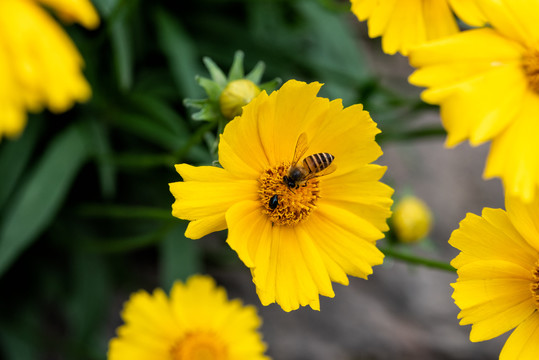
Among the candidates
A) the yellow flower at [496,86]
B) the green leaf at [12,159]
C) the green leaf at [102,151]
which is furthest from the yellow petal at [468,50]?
the green leaf at [12,159]

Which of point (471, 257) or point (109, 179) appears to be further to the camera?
point (109, 179)

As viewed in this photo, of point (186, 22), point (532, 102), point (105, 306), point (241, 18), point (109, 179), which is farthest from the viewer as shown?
point (241, 18)

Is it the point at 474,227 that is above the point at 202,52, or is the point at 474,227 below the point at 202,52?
above

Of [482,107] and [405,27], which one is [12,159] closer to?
[405,27]

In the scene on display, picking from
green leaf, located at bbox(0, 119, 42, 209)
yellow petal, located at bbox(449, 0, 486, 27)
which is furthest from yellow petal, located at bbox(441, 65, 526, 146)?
green leaf, located at bbox(0, 119, 42, 209)

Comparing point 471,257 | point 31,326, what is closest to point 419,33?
point 471,257

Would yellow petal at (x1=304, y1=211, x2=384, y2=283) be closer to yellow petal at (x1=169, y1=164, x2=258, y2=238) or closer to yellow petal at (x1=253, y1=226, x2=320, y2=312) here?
yellow petal at (x1=253, y1=226, x2=320, y2=312)

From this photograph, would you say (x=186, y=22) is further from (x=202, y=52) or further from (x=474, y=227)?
(x=474, y=227)
